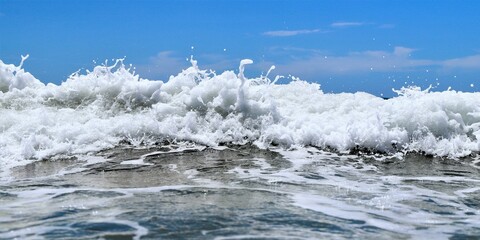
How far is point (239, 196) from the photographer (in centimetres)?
559

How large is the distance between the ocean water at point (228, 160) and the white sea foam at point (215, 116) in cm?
3

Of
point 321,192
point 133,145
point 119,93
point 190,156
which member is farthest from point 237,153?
point 119,93

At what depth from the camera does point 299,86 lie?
13.0 meters

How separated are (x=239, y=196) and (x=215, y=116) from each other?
16.3 feet

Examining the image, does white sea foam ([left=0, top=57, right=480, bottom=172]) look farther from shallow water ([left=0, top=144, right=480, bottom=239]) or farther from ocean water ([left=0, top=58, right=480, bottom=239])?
shallow water ([left=0, top=144, right=480, bottom=239])

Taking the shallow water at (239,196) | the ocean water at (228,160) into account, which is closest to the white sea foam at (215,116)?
the ocean water at (228,160)

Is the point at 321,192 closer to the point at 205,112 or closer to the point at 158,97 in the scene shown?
the point at 205,112

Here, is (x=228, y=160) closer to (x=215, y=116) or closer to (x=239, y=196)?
(x=215, y=116)

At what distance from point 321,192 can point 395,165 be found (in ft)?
8.51

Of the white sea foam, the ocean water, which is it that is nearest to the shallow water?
the ocean water

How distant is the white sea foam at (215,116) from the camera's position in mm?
9398

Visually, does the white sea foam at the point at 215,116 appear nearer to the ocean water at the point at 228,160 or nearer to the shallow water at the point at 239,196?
the ocean water at the point at 228,160

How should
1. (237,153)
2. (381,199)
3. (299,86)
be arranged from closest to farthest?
(381,199) < (237,153) < (299,86)

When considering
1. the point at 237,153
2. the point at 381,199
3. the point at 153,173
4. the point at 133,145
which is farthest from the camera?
the point at 133,145
